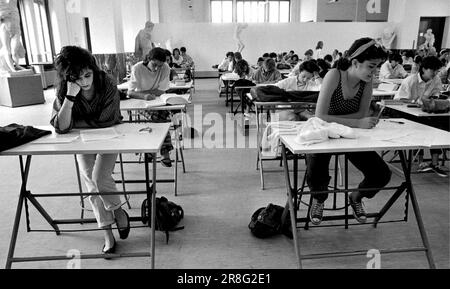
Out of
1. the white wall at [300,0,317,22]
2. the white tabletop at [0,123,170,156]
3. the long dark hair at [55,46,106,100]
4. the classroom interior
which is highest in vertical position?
the white wall at [300,0,317,22]

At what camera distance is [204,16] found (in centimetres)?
1708

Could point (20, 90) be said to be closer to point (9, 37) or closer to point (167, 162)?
point (9, 37)

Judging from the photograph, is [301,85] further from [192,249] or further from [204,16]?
[204,16]

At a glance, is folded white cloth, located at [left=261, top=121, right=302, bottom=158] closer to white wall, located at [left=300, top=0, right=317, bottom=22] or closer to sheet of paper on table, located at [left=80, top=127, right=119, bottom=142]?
sheet of paper on table, located at [left=80, top=127, right=119, bottom=142]

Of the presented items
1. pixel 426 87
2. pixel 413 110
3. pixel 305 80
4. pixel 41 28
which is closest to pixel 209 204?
pixel 413 110

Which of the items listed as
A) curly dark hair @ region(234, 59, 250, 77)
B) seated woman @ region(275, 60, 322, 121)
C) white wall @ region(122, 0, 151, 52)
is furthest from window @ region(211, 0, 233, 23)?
seated woman @ region(275, 60, 322, 121)

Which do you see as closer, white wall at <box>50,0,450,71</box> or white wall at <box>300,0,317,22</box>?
white wall at <box>50,0,450,71</box>

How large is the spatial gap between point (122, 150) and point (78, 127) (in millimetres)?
645

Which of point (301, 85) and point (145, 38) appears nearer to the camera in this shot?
point (301, 85)

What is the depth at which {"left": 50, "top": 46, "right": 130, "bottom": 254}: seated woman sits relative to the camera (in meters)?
1.99

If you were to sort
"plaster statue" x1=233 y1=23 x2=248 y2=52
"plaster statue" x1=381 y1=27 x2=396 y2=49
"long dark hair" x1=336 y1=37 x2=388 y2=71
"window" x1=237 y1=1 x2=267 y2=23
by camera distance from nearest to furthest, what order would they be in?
"long dark hair" x1=336 y1=37 x2=388 y2=71, "plaster statue" x1=233 y1=23 x2=248 y2=52, "plaster statue" x1=381 y1=27 x2=396 y2=49, "window" x1=237 y1=1 x2=267 y2=23

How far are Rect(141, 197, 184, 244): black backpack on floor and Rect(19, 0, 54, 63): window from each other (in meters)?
10.0
